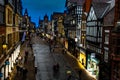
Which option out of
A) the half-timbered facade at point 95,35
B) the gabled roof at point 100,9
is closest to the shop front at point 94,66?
the half-timbered facade at point 95,35

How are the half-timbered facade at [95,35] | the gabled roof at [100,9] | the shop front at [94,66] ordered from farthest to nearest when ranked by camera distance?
1. the gabled roof at [100,9]
2. the shop front at [94,66]
3. the half-timbered facade at [95,35]

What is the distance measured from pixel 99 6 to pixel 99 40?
22.6ft

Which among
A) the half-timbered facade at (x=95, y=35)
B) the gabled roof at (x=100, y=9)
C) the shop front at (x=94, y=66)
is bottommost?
the shop front at (x=94, y=66)

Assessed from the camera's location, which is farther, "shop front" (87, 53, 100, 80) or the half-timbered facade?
"shop front" (87, 53, 100, 80)

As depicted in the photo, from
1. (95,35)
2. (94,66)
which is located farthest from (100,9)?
(94,66)

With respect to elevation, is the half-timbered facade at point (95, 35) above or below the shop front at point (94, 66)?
above

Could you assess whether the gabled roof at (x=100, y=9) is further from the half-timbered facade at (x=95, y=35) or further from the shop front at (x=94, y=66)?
the shop front at (x=94, y=66)

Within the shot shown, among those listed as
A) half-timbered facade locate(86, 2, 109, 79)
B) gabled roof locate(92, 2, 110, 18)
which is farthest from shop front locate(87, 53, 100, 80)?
gabled roof locate(92, 2, 110, 18)

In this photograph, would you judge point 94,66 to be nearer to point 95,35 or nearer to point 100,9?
point 95,35

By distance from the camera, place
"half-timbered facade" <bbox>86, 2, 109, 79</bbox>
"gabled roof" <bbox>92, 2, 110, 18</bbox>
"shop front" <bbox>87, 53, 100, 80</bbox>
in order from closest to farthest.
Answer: "half-timbered facade" <bbox>86, 2, 109, 79</bbox> → "shop front" <bbox>87, 53, 100, 80</bbox> → "gabled roof" <bbox>92, 2, 110, 18</bbox>

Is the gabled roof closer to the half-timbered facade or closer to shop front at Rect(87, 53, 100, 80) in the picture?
the half-timbered facade

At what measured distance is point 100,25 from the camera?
41844 mm

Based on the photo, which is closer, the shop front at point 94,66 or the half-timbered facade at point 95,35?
the half-timbered facade at point 95,35

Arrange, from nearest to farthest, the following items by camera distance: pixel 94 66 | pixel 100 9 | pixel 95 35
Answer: pixel 95 35 → pixel 100 9 → pixel 94 66
